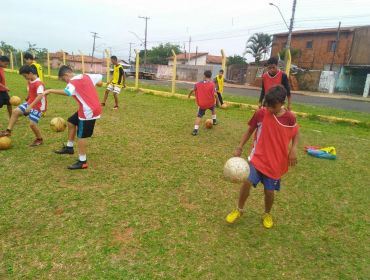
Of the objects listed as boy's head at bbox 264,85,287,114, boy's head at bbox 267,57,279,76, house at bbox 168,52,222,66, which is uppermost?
house at bbox 168,52,222,66

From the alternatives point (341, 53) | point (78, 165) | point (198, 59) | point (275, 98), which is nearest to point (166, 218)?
point (275, 98)

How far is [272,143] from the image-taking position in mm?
3836

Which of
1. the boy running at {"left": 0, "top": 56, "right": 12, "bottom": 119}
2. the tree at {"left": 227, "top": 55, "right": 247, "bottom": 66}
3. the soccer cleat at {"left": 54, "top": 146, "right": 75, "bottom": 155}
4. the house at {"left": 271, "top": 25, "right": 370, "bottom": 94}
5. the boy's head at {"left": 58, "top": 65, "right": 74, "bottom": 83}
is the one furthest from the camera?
the tree at {"left": 227, "top": 55, "right": 247, "bottom": 66}

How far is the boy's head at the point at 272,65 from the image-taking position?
678 cm

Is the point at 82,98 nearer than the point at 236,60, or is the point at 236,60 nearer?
the point at 82,98

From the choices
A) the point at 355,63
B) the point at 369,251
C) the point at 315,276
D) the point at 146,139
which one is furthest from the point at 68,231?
the point at 355,63

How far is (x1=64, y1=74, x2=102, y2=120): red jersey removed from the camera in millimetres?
5270

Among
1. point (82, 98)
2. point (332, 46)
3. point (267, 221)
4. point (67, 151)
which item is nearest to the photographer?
point (267, 221)

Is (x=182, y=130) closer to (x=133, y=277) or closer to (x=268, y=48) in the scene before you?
(x=133, y=277)

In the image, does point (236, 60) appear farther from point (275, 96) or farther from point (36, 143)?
point (275, 96)

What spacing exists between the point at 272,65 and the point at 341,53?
127 feet

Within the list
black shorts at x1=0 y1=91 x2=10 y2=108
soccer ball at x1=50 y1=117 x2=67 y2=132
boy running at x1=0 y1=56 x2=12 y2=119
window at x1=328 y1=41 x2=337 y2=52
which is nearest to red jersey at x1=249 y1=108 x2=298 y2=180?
soccer ball at x1=50 y1=117 x2=67 y2=132

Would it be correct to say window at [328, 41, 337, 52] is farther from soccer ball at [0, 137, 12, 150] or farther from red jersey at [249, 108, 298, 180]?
red jersey at [249, 108, 298, 180]

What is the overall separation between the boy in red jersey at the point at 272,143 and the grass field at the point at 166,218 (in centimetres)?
71
